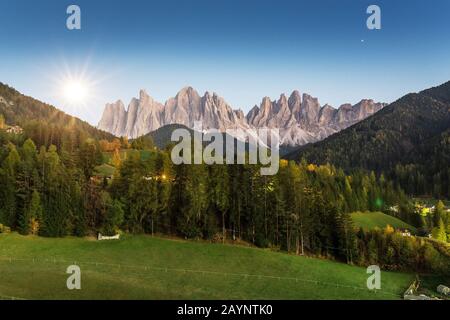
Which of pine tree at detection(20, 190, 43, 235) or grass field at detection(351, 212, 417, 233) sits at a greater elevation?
pine tree at detection(20, 190, 43, 235)

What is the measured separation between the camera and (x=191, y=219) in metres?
70.4

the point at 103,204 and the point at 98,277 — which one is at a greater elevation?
the point at 103,204

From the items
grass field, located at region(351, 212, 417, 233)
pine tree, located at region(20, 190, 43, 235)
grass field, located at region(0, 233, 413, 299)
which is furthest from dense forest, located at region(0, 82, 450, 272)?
grass field, located at region(351, 212, 417, 233)

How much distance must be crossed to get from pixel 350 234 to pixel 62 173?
5369 cm

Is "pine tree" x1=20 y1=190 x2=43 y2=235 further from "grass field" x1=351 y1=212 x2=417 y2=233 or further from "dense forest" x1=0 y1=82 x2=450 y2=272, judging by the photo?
"grass field" x1=351 y1=212 x2=417 y2=233

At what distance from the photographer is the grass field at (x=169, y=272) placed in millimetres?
→ 39281

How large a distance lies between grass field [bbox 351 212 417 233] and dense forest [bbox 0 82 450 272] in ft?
121

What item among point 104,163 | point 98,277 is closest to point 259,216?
point 98,277

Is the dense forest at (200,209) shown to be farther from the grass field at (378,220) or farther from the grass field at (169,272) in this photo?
the grass field at (378,220)

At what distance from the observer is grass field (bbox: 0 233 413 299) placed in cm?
3928

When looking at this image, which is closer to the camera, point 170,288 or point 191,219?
point 170,288

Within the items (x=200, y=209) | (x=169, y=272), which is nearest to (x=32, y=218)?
A: (x=200, y=209)

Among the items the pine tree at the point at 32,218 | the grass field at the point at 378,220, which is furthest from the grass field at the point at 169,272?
the grass field at the point at 378,220
